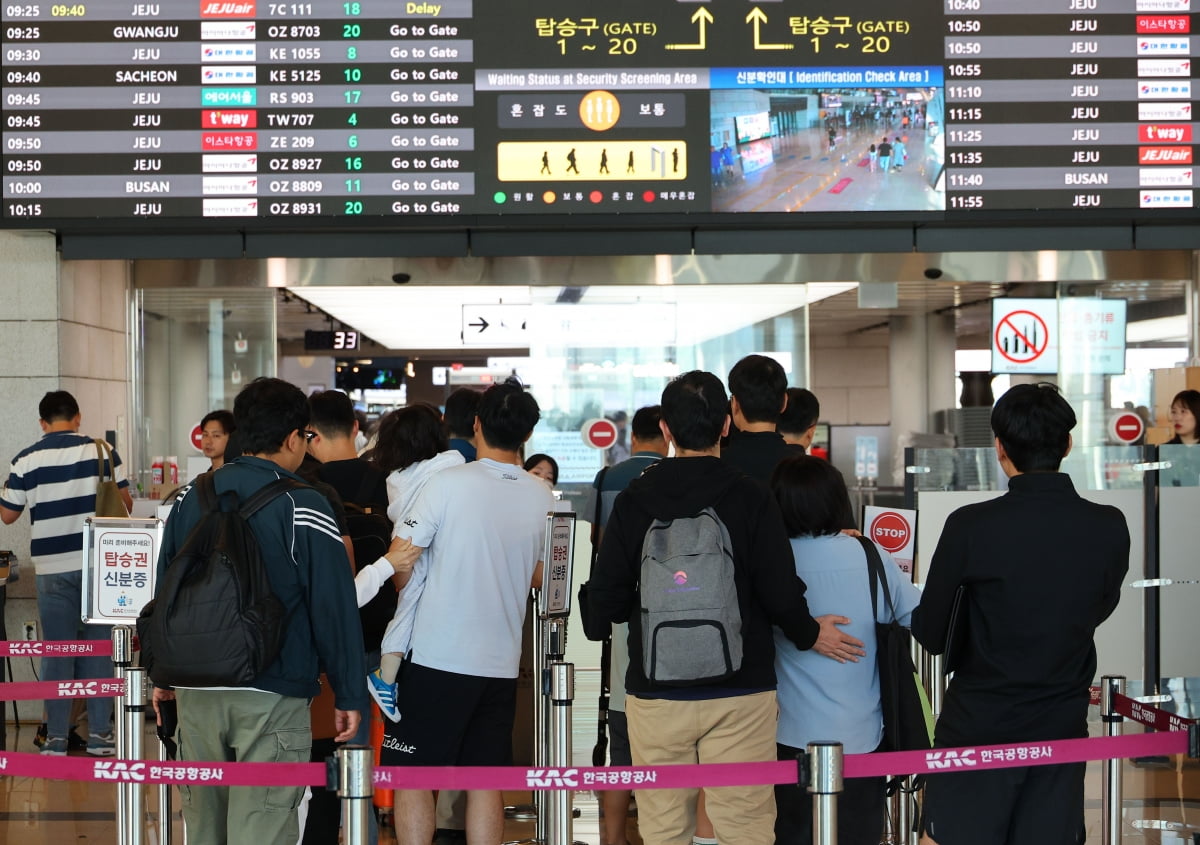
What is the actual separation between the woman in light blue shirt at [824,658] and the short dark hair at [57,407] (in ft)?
13.0

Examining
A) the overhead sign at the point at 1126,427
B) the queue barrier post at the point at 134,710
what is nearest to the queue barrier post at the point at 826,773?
the queue barrier post at the point at 134,710

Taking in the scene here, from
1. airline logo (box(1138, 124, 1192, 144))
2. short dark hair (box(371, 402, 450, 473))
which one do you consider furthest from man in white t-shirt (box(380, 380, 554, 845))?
airline logo (box(1138, 124, 1192, 144))

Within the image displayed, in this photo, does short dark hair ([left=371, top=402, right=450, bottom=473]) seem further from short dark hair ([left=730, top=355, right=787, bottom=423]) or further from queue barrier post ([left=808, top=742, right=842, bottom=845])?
queue barrier post ([left=808, top=742, right=842, bottom=845])

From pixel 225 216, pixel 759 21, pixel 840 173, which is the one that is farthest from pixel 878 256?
pixel 225 216

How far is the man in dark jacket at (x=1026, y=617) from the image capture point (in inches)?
113

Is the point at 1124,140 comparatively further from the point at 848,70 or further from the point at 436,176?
the point at 436,176

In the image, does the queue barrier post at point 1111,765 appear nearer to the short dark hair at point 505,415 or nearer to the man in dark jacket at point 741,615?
the man in dark jacket at point 741,615

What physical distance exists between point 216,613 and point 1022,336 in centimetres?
626

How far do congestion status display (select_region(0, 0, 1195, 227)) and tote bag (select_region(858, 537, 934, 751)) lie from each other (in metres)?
2.91

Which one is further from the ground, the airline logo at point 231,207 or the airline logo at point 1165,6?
the airline logo at point 1165,6

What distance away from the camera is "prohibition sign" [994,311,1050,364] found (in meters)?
8.04

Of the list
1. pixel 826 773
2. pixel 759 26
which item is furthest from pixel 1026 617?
pixel 759 26

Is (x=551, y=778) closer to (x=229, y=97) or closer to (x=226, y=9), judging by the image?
(x=229, y=97)

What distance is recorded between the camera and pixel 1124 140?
588cm
